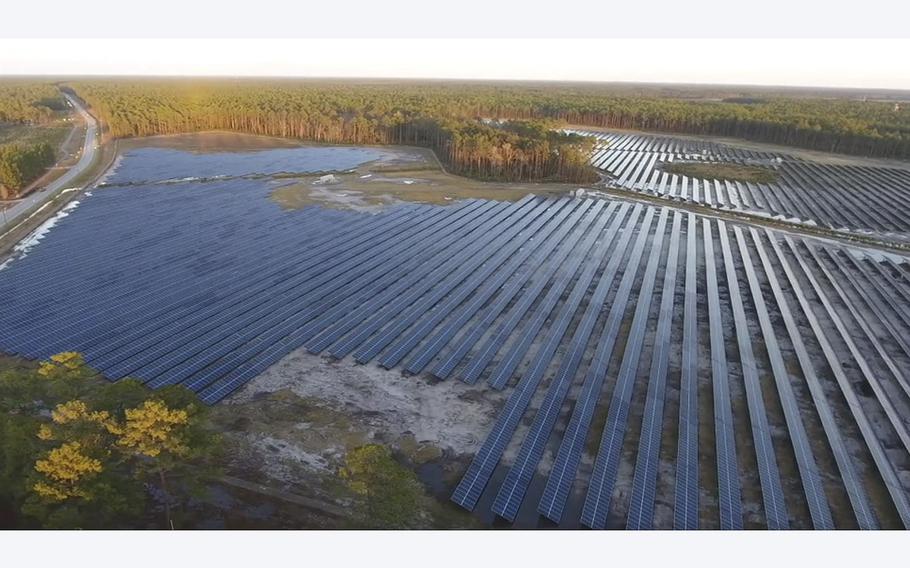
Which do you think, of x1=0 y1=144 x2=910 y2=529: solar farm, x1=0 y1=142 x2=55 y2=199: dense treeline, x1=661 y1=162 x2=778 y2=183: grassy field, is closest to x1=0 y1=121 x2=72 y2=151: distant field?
x1=0 y1=142 x2=55 y2=199: dense treeline

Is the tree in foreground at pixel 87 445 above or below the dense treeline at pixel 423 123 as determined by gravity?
below

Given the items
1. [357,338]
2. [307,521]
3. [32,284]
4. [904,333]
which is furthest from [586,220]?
[32,284]

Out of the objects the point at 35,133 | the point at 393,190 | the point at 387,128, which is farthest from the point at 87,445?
the point at 35,133

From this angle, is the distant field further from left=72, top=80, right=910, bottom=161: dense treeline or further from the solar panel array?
the solar panel array

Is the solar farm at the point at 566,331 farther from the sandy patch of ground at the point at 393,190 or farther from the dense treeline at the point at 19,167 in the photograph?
the dense treeline at the point at 19,167

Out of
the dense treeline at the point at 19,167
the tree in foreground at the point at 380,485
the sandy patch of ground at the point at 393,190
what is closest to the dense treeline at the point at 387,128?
the sandy patch of ground at the point at 393,190

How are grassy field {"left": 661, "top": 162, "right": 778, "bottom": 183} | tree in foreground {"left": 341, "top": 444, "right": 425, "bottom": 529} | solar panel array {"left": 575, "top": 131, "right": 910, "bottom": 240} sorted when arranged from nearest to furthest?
tree in foreground {"left": 341, "top": 444, "right": 425, "bottom": 529} < solar panel array {"left": 575, "top": 131, "right": 910, "bottom": 240} < grassy field {"left": 661, "top": 162, "right": 778, "bottom": 183}

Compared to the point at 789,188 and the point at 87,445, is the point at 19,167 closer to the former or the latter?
the point at 87,445
